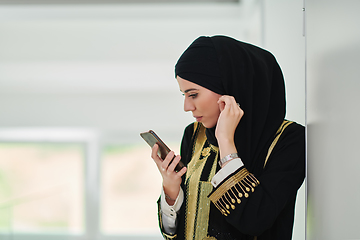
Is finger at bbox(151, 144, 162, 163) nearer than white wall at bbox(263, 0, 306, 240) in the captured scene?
Yes

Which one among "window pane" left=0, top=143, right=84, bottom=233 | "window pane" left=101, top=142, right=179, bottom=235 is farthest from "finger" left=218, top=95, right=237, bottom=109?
"window pane" left=0, top=143, right=84, bottom=233

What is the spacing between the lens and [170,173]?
1.09m

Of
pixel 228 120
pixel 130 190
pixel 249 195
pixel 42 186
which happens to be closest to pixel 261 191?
pixel 249 195

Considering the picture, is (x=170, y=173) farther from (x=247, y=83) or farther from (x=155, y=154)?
(x=247, y=83)

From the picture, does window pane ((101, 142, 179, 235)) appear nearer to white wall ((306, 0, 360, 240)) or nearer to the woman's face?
the woman's face

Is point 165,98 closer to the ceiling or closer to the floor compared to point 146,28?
closer to the floor

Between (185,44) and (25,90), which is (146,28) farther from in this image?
(25,90)

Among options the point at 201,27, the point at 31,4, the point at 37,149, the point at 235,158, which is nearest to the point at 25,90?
the point at 37,149

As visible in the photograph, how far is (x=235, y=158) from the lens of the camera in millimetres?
936

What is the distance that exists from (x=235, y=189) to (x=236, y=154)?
93mm

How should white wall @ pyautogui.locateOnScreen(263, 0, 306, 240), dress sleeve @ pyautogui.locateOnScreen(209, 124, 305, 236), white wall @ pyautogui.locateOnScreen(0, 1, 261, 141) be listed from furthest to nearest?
white wall @ pyautogui.locateOnScreen(0, 1, 261, 141)
white wall @ pyautogui.locateOnScreen(263, 0, 306, 240)
dress sleeve @ pyautogui.locateOnScreen(209, 124, 305, 236)

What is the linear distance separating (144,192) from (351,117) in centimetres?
327

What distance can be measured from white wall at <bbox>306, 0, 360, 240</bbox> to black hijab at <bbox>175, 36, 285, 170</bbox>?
118 millimetres

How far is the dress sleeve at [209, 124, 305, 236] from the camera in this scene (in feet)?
2.93
